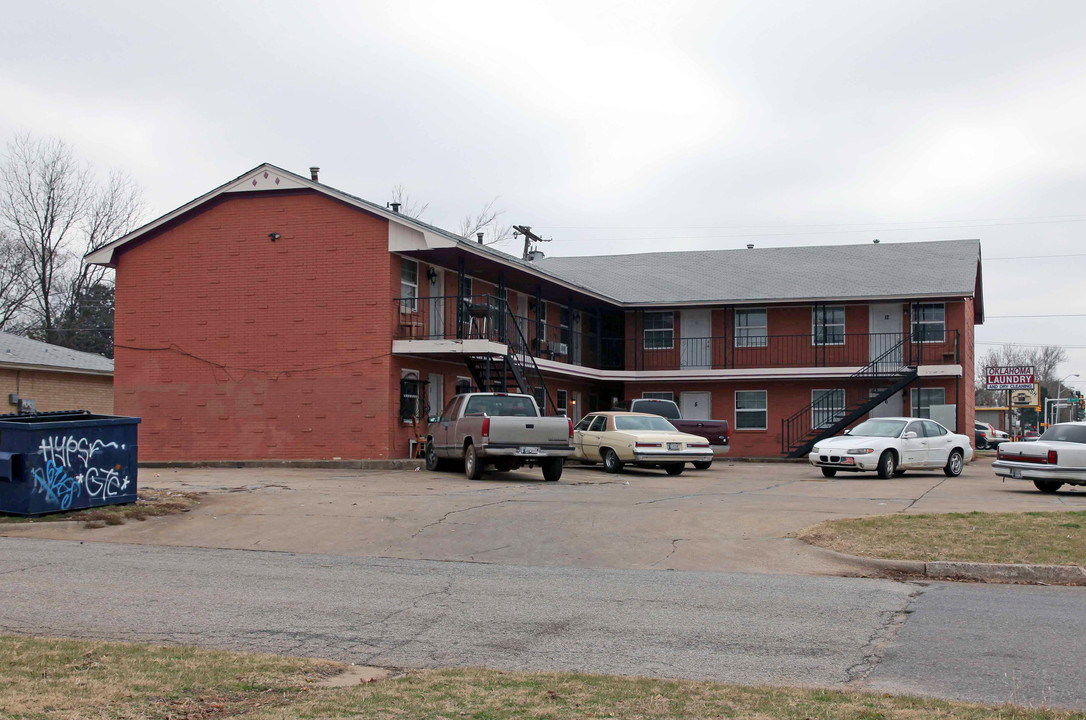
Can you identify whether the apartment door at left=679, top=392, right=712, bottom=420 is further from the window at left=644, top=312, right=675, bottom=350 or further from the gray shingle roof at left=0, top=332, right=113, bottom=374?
the gray shingle roof at left=0, top=332, right=113, bottom=374

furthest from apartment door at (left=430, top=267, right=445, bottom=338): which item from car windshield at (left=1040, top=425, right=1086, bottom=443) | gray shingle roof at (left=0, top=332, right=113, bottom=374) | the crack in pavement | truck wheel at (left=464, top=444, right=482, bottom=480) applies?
the crack in pavement

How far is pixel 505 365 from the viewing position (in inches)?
1109

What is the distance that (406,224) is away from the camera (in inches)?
1049

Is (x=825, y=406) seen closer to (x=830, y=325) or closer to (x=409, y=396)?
(x=830, y=325)

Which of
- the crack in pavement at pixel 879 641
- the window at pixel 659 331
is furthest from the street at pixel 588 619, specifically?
the window at pixel 659 331

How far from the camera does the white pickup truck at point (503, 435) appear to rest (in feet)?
68.4

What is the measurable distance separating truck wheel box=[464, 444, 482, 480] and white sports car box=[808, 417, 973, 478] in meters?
7.96

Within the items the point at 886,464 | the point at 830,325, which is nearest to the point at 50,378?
the point at 830,325

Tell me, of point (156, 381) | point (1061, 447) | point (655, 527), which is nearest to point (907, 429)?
point (1061, 447)

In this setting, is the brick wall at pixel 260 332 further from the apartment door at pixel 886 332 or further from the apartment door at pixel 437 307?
the apartment door at pixel 886 332

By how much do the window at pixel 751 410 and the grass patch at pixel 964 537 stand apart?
23.7m

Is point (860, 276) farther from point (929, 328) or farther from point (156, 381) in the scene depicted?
point (156, 381)

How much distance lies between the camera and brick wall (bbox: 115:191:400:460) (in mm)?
27047

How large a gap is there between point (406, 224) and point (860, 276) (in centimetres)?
1866
